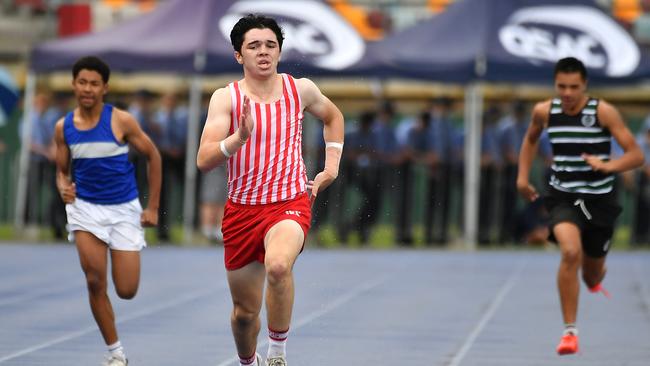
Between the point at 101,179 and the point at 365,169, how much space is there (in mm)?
13646

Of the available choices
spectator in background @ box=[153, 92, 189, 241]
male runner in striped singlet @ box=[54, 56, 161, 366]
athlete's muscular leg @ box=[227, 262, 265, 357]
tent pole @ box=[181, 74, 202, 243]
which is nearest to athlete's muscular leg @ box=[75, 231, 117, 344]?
male runner in striped singlet @ box=[54, 56, 161, 366]

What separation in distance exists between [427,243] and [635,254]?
3.09 meters

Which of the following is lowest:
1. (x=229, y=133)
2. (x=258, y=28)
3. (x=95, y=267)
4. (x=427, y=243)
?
(x=427, y=243)

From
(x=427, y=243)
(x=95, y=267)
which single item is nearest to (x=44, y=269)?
(x=427, y=243)

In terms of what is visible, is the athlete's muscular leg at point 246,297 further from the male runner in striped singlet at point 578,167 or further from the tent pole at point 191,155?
the tent pole at point 191,155

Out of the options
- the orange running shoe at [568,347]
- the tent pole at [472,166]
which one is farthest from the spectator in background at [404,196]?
the orange running shoe at [568,347]

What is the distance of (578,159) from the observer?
34.9ft

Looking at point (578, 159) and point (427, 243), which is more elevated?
point (578, 159)

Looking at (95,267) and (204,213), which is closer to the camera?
(95,267)

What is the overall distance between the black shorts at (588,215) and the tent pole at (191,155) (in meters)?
12.0

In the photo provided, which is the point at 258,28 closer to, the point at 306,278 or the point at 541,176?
the point at 306,278

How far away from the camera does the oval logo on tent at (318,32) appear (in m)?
21.1

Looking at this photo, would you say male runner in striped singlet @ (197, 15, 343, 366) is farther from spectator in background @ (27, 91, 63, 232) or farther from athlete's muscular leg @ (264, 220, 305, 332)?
spectator in background @ (27, 91, 63, 232)

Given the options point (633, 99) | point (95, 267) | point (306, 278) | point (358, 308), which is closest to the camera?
point (95, 267)
